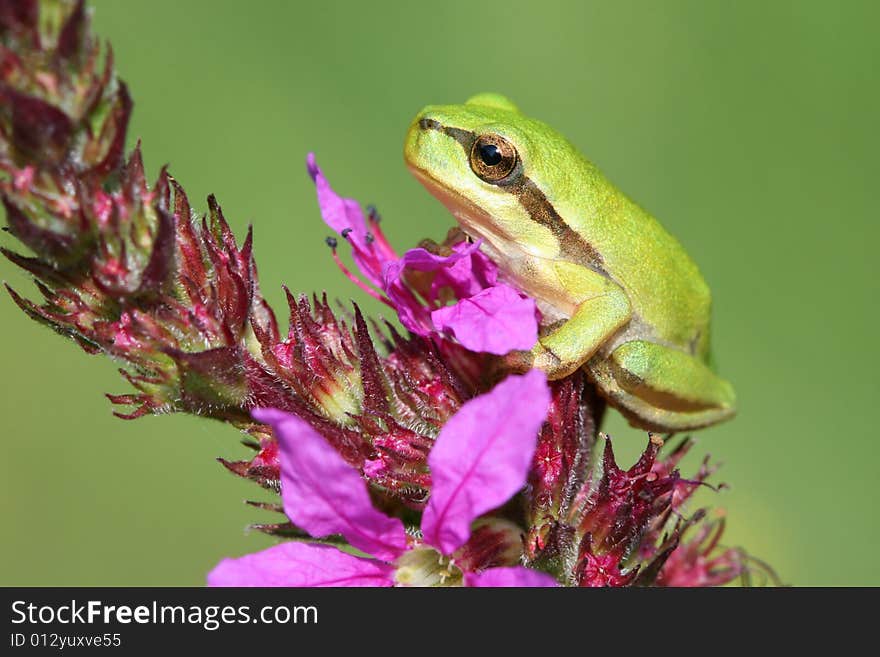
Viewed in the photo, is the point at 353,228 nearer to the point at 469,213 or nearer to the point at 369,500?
the point at 469,213

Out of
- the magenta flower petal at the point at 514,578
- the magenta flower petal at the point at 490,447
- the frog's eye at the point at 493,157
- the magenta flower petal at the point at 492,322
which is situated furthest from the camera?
the frog's eye at the point at 493,157

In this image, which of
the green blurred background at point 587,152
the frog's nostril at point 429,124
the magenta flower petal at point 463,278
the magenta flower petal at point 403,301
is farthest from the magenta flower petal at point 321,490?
the green blurred background at point 587,152

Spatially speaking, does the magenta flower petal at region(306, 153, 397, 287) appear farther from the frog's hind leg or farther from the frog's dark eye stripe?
the frog's hind leg

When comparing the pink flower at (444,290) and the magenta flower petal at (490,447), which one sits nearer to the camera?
the magenta flower petal at (490,447)

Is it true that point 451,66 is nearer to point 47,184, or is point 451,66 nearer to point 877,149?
point 877,149

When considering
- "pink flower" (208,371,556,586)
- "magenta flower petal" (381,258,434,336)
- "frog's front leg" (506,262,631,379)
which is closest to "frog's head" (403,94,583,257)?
"frog's front leg" (506,262,631,379)

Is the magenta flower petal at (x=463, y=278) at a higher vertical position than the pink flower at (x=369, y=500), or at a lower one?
higher

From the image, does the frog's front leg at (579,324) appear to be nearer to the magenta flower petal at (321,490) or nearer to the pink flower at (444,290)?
the pink flower at (444,290)

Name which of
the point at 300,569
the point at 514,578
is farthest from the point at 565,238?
the point at 300,569
